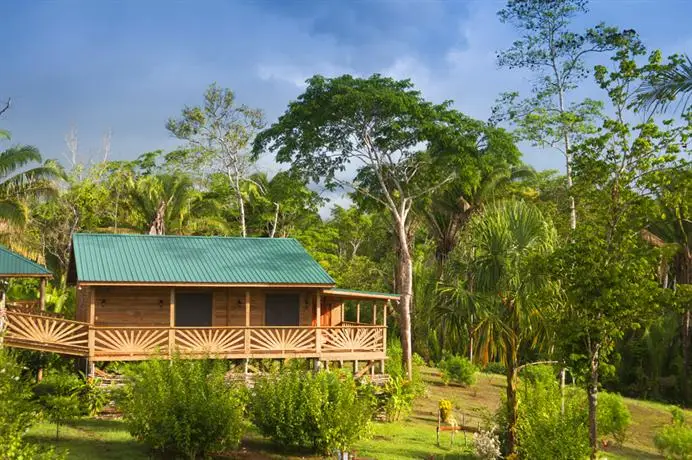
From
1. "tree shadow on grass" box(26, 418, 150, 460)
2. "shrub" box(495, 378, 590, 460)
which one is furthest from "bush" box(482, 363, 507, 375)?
"shrub" box(495, 378, 590, 460)

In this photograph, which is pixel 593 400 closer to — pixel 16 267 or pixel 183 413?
pixel 183 413

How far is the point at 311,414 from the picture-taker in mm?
15594

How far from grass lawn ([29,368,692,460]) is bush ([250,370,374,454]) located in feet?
1.88

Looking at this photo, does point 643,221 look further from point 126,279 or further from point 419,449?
point 126,279

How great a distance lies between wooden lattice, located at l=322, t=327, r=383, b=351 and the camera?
23.9 meters

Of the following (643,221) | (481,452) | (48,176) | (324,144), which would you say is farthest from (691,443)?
(48,176)

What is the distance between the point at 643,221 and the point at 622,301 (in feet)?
4.82

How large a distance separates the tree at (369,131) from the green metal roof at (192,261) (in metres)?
3.99

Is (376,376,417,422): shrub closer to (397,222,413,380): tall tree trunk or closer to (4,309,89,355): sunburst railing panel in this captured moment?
(397,222,413,380): tall tree trunk

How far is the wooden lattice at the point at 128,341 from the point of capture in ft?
71.1

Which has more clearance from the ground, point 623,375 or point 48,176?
point 48,176

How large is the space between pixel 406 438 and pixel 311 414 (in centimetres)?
489

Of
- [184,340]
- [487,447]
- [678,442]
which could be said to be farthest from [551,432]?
[184,340]

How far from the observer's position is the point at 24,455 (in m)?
9.09
